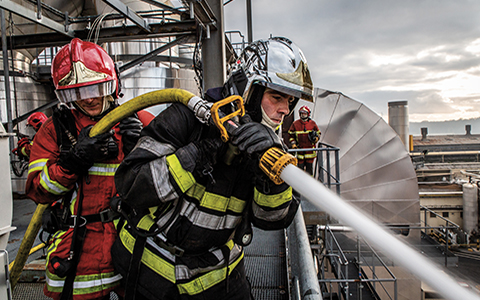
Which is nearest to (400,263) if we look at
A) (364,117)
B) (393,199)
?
(364,117)

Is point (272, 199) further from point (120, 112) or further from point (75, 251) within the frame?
point (75, 251)

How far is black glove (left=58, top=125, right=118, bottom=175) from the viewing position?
1.58 meters

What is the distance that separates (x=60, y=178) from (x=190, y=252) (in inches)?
33.2

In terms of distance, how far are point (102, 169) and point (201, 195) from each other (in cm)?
73

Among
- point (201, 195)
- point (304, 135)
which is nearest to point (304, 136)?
point (304, 135)

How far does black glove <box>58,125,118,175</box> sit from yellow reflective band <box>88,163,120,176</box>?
0.34ft

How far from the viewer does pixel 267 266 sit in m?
3.07

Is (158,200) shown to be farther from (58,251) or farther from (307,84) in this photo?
(307,84)

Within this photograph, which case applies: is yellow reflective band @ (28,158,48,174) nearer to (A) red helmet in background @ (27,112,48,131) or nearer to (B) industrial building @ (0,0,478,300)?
(B) industrial building @ (0,0,478,300)

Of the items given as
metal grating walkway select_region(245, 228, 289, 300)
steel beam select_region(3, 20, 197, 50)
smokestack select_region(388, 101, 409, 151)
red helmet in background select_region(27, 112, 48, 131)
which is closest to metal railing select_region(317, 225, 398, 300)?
metal grating walkway select_region(245, 228, 289, 300)

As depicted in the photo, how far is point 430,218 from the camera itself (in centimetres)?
1495

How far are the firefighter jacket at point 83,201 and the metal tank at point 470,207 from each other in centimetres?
1707

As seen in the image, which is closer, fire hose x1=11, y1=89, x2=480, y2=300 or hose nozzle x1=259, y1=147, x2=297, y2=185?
fire hose x1=11, y1=89, x2=480, y2=300

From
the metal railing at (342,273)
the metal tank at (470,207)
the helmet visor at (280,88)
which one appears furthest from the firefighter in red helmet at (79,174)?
the metal tank at (470,207)
